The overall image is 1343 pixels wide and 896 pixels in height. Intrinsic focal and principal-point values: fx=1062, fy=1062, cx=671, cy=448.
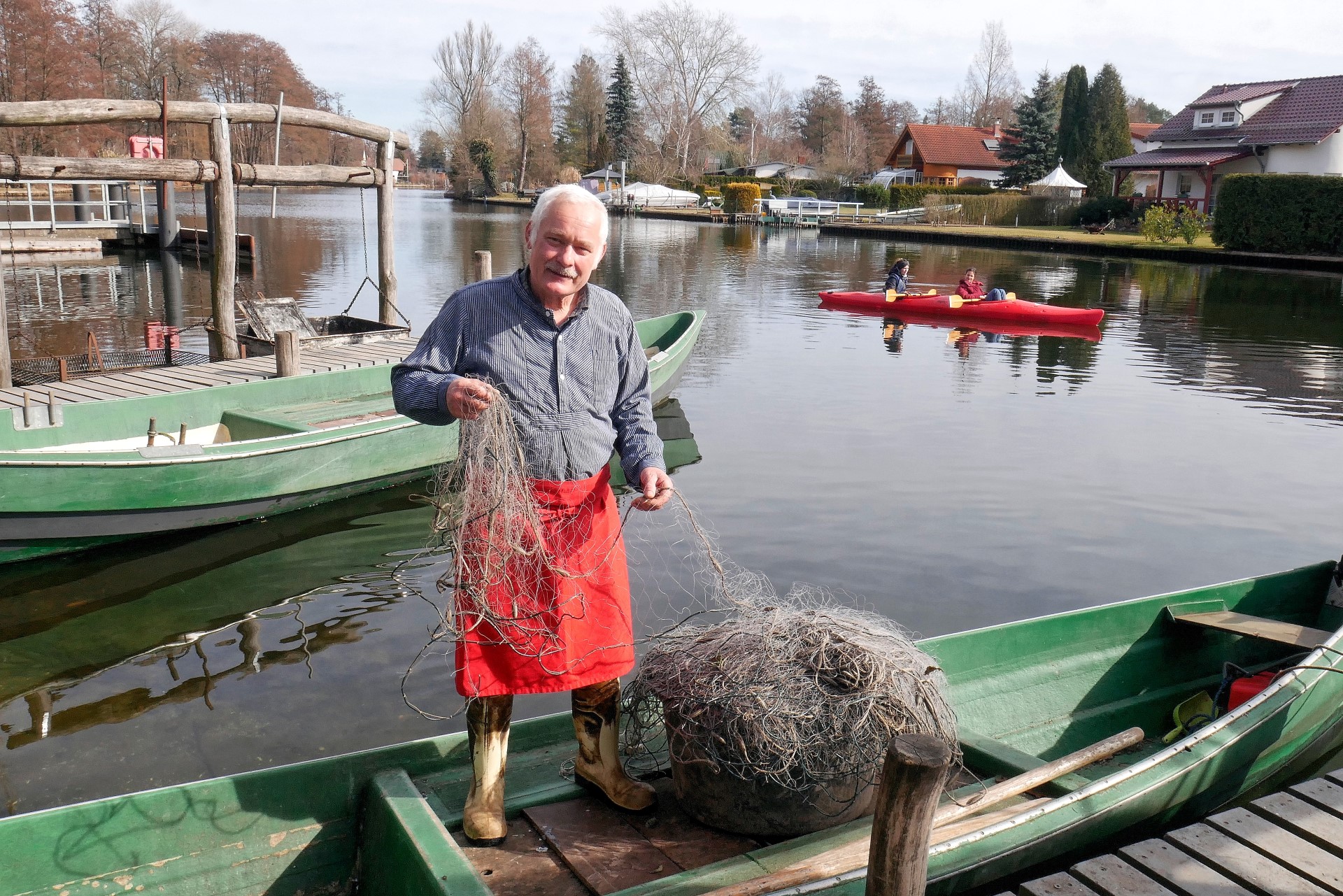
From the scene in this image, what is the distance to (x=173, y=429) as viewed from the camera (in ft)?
28.0

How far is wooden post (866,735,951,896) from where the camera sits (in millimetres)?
2459

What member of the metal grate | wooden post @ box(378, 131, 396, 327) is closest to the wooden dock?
the metal grate

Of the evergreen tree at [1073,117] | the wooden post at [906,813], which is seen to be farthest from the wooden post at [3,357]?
the evergreen tree at [1073,117]

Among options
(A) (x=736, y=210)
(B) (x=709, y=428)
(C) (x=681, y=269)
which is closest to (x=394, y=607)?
(B) (x=709, y=428)

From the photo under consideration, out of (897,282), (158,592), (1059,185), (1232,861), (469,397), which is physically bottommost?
(158,592)

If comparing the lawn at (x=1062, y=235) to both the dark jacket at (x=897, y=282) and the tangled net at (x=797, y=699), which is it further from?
the tangled net at (x=797, y=699)

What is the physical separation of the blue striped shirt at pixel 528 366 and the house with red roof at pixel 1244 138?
44.1 meters

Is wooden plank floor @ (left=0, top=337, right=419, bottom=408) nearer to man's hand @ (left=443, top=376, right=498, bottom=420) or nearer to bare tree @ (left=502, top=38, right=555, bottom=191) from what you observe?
man's hand @ (left=443, top=376, right=498, bottom=420)

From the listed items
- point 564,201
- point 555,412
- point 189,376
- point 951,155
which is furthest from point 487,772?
point 951,155

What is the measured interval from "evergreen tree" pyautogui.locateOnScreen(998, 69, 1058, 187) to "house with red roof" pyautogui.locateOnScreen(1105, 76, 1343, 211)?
658 centimetres

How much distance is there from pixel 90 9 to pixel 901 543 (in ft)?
203

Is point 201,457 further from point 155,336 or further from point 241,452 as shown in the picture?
point 155,336

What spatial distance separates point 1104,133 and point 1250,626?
5102 centimetres

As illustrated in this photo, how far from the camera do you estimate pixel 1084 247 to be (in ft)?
117
